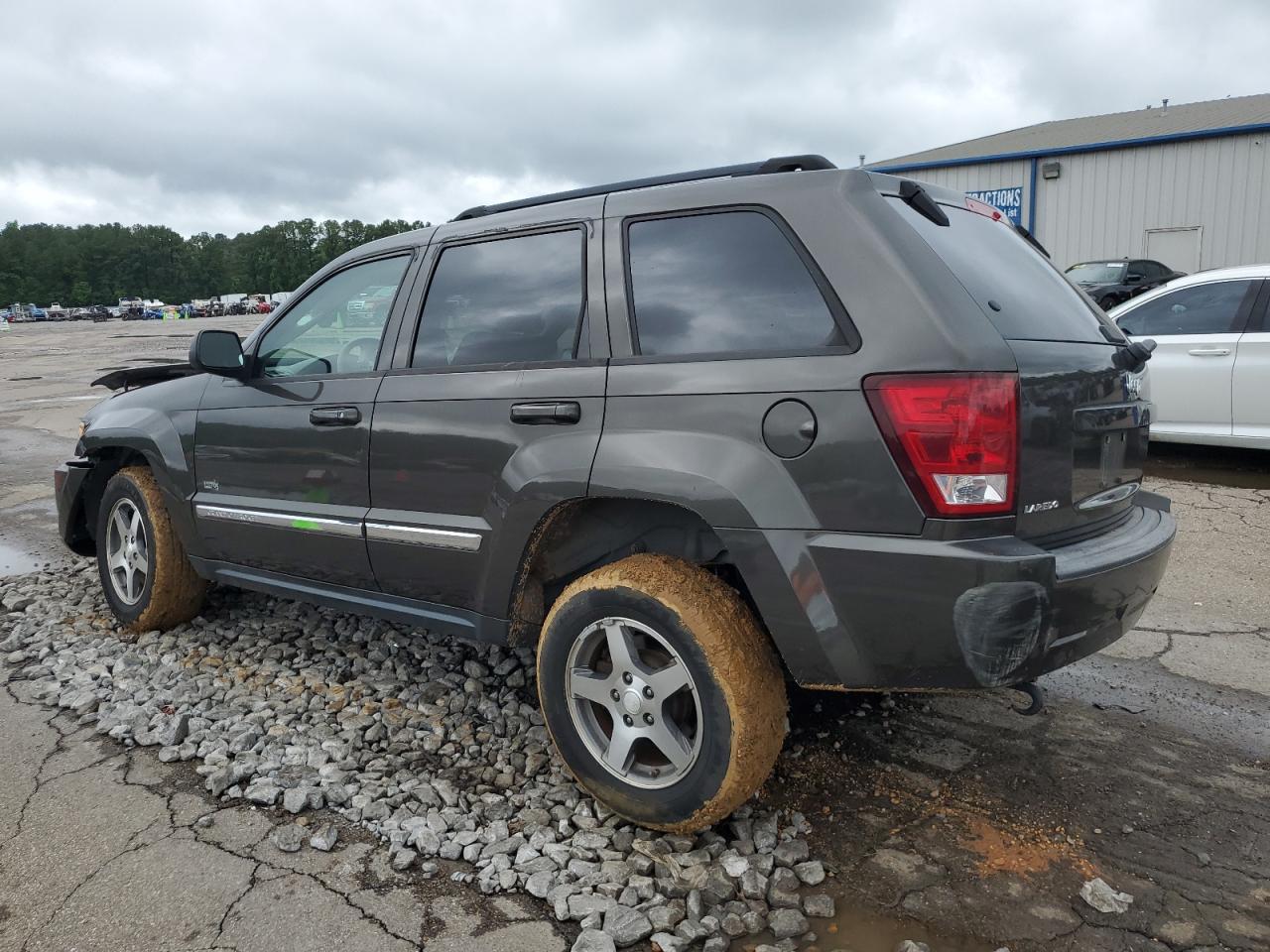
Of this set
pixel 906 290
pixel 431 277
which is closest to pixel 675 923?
pixel 906 290

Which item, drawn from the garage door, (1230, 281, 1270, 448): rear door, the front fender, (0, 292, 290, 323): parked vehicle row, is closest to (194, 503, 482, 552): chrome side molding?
the front fender

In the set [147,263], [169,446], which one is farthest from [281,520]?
[147,263]

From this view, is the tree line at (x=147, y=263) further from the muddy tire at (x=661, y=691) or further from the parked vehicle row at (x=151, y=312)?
the muddy tire at (x=661, y=691)

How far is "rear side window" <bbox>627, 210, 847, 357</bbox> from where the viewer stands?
8.16 ft

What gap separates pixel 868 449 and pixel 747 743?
34.2 inches

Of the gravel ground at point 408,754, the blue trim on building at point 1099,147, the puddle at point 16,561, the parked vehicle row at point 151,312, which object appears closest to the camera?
the gravel ground at point 408,754

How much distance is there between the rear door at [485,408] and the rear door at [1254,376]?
6.07 metres

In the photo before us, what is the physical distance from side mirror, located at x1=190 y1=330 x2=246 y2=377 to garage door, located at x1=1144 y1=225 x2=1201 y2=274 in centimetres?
2115

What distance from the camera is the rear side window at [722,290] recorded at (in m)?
2.49

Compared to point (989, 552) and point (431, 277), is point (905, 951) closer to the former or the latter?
point (989, 552)

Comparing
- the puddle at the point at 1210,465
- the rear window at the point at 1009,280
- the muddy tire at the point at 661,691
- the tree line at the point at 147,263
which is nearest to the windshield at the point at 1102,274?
the puddle at the point at 1210,465

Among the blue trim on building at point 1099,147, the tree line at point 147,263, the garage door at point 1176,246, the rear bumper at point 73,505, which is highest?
the tree line at point 147,263

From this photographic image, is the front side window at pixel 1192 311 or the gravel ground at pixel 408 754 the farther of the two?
the front side window at pixel 1192 311

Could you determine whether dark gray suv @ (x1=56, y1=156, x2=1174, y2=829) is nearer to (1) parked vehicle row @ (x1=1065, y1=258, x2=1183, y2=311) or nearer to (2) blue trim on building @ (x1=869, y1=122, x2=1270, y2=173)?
(1) parked vehicle row @ (x1=1065, y1=258, x2=1183, y2=311)
